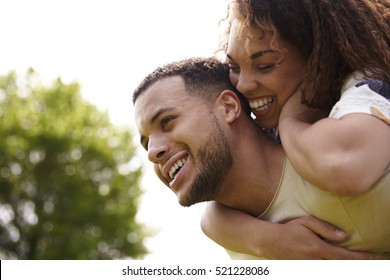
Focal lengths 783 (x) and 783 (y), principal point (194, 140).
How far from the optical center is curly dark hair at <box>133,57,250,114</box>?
4.53 m

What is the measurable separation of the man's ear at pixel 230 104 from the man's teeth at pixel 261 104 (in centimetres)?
13

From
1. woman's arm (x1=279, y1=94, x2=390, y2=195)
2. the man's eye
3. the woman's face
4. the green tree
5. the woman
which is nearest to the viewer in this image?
woman's arm (x1=279, y1=94, x2=390, y2=195)

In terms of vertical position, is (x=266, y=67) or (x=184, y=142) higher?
(x=266, y=67)

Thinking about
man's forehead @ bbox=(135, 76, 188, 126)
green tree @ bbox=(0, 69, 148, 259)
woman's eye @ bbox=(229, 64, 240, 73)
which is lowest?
green tree @ bbox=(0, 69, 148, 259)

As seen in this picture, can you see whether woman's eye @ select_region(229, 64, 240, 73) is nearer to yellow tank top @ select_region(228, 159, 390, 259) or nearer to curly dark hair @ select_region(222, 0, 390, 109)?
curly dark hair @ select_region(222, 0, 390, 109)

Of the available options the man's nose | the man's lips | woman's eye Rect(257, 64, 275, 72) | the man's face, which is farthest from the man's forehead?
woman's eye Rect(257, 64, 275, 72)

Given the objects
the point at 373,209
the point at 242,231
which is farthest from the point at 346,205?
the point at 242,231

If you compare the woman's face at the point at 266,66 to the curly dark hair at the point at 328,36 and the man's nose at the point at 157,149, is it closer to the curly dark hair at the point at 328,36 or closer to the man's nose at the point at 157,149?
the curly dark hair at the point at 328,36

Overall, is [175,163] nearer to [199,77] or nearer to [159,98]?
[159,98]

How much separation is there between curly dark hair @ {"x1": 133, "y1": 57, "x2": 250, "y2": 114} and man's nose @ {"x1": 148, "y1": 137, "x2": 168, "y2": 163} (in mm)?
355

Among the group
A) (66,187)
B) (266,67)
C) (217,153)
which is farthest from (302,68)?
(66,187)

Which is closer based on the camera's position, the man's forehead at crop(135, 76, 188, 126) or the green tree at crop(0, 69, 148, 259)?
the man's forehead at crop(135, 76, 188, 126)

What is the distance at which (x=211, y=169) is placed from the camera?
4.26 m

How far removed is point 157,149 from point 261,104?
Answer: 62 centimetres
